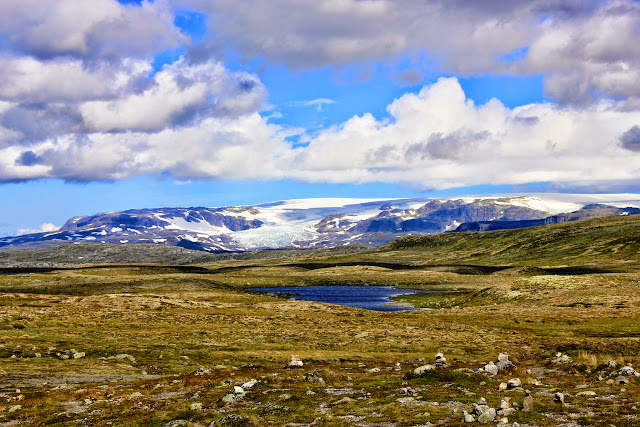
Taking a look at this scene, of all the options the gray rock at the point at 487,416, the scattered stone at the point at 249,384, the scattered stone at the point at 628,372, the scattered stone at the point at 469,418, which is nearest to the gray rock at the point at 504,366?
the scattered stone at the point at 628,372

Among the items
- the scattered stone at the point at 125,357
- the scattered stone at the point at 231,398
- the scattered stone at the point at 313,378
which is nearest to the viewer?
the scattered stone at the point at 231,398

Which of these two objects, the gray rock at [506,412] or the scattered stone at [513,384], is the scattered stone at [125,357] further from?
the gray rock at [506,412]

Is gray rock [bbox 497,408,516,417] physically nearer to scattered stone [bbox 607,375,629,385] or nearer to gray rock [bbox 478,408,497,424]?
gray rock [bbox 478,408,497,424]

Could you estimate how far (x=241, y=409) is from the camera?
2920 centimetres

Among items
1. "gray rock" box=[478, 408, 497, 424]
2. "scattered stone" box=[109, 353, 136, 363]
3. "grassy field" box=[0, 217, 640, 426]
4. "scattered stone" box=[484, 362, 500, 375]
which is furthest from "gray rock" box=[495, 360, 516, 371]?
"scattered stone" box=[109, 353, 136, 363]

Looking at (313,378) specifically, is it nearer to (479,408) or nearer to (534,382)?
(534,382)

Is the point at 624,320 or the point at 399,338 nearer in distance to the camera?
the point at 399,338

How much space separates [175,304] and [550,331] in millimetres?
68372

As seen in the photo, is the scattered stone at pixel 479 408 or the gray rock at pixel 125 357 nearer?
the scattered stone at pixel 479 408

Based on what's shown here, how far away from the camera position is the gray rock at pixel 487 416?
76.8 feet

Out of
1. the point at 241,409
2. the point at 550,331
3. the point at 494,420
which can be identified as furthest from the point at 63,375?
the point at 550,331

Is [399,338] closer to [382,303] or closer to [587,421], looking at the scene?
[587,421]

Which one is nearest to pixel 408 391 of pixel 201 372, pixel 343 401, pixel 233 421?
pixel 343 401

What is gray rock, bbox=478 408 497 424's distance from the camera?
23.4 m
